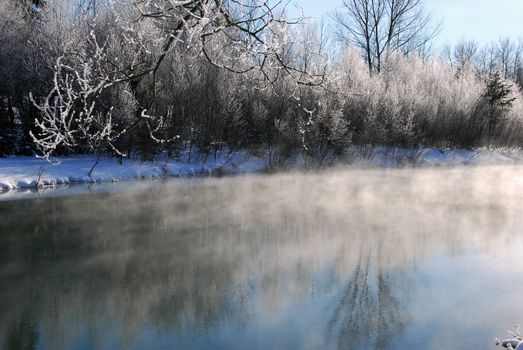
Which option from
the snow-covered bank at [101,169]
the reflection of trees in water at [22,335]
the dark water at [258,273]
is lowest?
the reflection of trees in water at [22,335]

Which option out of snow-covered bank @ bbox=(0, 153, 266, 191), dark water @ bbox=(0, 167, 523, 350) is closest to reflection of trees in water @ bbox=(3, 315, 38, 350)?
dark water @ bbox=(0, 167, 523, 350)

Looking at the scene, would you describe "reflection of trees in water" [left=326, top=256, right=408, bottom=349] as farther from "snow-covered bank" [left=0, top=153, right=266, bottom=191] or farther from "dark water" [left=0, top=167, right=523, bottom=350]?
"snow-covered bank" [left=0, top=153, right=266, bottom=191]

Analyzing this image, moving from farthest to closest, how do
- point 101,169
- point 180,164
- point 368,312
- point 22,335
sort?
point 180,164, point 101,169, point 368,312, point 22,335

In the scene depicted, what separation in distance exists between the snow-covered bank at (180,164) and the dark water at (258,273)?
280cm

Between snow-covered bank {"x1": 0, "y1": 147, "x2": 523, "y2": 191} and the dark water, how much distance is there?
2.80m

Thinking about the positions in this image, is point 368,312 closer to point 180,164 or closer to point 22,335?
point 22,335

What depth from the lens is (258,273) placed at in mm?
7195

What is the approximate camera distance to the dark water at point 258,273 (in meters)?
5.32

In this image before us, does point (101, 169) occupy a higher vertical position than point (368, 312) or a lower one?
higher

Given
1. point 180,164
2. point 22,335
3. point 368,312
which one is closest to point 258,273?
point 368,312

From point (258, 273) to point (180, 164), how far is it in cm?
1232

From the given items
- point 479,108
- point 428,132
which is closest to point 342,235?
point 428,132

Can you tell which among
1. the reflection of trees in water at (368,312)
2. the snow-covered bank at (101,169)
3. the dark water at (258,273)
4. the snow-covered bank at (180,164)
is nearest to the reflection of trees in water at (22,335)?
the dark water at (258,273)

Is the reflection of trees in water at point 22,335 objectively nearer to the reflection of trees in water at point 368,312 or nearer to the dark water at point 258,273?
the dark water at point 258,273
